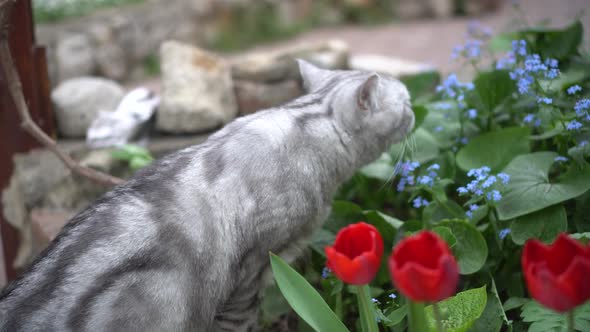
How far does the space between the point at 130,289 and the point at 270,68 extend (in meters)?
2.80

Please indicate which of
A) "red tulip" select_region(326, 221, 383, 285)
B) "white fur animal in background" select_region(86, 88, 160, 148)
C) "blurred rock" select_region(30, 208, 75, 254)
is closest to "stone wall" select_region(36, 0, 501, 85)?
"white fur animal in background" select_region(86, 88, 160, 148)

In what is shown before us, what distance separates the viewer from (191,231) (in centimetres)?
214

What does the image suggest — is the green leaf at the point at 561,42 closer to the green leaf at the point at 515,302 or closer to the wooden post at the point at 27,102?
the green leaf at the point at 515,302

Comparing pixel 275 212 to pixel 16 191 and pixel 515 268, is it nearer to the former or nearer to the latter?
pixel 515 268

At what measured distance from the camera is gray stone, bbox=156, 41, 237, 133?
402 cm

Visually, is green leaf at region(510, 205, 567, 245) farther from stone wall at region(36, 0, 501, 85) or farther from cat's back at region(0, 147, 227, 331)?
stone wall at region(36, 0, 501, 85)

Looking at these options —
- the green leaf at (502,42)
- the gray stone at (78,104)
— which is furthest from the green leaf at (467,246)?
the gray stone at (78,104)

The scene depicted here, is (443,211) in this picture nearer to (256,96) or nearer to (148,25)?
(256,96)

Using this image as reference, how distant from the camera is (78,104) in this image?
159 inches

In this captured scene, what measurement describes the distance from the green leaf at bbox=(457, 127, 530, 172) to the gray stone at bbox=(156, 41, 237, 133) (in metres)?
1.80

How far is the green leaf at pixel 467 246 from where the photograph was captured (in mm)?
2264

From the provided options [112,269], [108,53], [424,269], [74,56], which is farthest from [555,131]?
[108,53]

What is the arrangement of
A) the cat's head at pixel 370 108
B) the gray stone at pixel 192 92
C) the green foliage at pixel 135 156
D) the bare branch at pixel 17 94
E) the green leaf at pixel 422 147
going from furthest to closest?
1. the gray stone at pixel 192 92
2. the green foliage at pixel 135 156
3. the green leaf at pixel 422 147
4. the bare branch at pixel 17 94
5. the cat's head at pixel 370 108

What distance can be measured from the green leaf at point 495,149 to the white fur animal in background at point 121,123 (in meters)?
2.11
